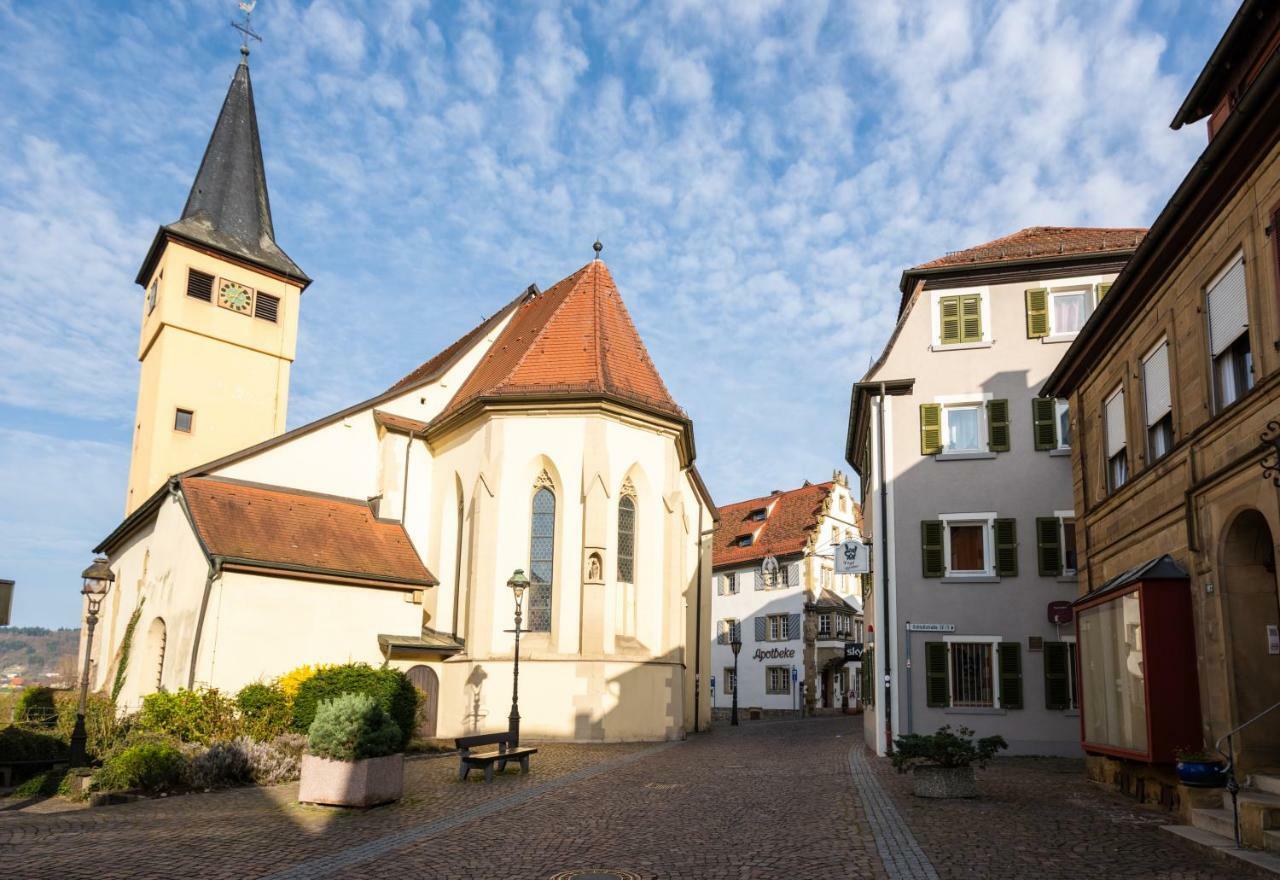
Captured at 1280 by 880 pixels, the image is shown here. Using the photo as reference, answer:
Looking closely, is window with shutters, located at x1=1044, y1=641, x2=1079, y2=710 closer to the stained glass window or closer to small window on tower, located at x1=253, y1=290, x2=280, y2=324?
the stained glass window

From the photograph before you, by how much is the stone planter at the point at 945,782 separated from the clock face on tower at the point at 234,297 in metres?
28.7

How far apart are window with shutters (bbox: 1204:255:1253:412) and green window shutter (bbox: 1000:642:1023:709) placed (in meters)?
11.0

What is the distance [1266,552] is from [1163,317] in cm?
345

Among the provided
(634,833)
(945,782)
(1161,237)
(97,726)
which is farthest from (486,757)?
(1161,237)

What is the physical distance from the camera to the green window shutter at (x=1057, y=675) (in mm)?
20969

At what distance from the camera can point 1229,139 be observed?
1056 cm

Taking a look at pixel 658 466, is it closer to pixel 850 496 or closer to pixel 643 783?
pixel 643 783

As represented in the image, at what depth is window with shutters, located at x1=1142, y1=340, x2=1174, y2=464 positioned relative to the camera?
1322 centimetres

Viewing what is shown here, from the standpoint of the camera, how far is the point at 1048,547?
71.2 ft

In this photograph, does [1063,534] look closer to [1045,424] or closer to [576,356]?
[1045,424]

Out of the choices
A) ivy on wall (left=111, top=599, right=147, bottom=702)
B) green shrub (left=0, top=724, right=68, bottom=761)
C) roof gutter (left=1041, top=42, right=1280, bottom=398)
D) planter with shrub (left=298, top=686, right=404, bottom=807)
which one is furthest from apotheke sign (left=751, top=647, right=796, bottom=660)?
planter with shrub (left=298, top=686, right=404, bottom=807)

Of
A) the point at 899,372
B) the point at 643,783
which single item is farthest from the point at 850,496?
the point at 643,783

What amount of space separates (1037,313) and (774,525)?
3335cm

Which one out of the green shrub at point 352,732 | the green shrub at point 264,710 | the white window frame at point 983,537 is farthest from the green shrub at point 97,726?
the white window frame at point 983,537
